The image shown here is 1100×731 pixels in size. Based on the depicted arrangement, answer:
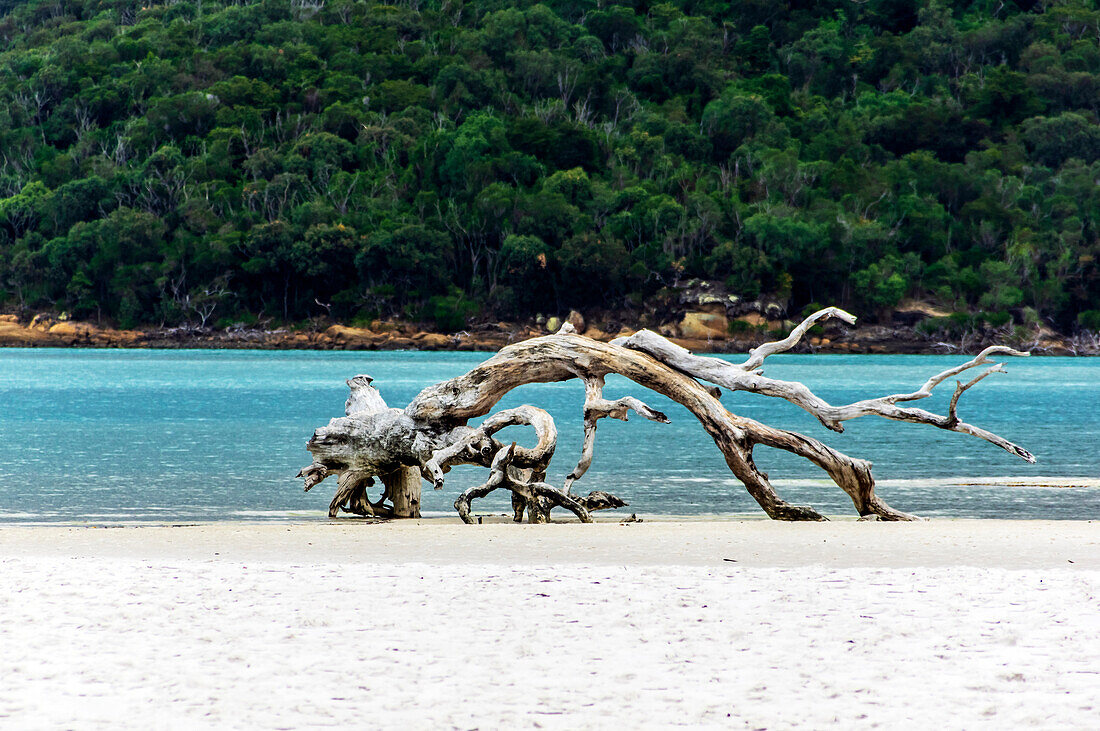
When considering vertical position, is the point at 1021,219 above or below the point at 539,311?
above

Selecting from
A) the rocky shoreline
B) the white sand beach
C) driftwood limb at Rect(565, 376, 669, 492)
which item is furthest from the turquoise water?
the rocky shoreline

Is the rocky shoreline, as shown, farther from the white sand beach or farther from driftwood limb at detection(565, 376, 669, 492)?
the white sand beach

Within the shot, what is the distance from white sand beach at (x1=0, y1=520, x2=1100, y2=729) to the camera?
5.20 meters

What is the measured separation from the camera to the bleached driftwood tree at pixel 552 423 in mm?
12938

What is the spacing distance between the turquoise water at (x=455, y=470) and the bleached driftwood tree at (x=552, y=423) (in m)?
2.07

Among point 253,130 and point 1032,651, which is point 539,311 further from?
point 1032,651

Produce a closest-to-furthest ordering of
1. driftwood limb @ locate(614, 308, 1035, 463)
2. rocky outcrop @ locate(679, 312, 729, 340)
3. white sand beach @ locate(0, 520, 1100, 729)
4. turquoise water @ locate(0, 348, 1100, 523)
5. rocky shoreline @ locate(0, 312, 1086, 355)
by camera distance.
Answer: white sand beach @ locate(0, 520, 1100, 729), driftwood limb @ locate(614, 308, 1035, 463), turquoise water @ locate(0, 348, 1100, 523), rocky outcrop @ locate(679, 312, 729, 340), rocky shoreline @ locate(0, 312, 1086, 355)

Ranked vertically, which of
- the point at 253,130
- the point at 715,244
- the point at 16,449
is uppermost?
the point at 253,130

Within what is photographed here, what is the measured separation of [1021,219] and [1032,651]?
110000 millimetres

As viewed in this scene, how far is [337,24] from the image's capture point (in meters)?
140

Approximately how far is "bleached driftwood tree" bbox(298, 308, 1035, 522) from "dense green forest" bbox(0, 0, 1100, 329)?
276 ft

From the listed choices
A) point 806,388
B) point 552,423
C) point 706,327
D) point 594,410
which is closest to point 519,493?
point 552,423

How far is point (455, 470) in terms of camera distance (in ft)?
72.0


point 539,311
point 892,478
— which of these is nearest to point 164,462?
point 892,478
